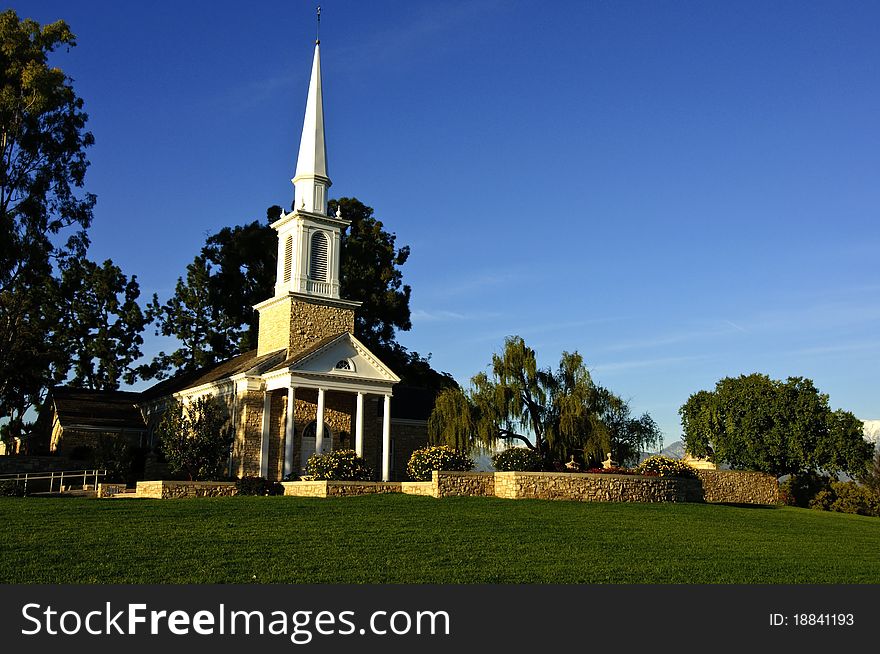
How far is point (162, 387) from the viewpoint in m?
45.6

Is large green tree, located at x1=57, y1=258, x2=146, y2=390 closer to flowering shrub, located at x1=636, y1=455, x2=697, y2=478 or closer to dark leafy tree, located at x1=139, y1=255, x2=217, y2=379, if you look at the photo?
dark leafy tree, located at x1=139, y1=255, x2=217, y2=379

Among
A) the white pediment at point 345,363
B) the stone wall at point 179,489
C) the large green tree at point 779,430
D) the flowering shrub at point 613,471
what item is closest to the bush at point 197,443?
the stone wall at point 179,489

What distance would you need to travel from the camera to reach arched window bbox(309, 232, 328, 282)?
3794cm

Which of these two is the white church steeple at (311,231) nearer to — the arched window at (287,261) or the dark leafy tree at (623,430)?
the arched window at (287,261)

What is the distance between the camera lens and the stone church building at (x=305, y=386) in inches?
1345

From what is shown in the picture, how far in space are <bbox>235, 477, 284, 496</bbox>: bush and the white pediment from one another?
6.56 metres

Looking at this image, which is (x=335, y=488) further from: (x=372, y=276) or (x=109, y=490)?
(x=372, y=276)

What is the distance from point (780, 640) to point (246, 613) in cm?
645

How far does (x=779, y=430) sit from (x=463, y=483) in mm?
21646

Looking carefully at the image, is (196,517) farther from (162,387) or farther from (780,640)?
(162,387)

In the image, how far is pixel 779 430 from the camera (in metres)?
41.8

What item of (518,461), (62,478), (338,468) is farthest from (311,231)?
(518,461)

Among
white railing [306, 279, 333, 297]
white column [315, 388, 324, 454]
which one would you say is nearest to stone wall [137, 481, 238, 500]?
white column [315, 388, 324, 454]

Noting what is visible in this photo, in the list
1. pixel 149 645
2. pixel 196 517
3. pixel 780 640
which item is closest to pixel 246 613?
pixel 149 645
